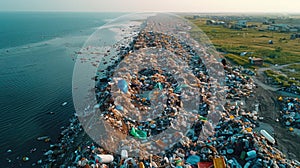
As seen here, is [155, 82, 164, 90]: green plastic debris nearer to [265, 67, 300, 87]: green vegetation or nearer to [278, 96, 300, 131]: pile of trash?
[278, 96, 300, 131]: pile of trash

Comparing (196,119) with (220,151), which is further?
(196,119)

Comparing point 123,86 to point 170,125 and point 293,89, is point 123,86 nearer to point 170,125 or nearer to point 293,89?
point 170,125

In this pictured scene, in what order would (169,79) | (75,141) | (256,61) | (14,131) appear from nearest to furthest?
(75,141) → (14,131) → (169,79) → (256,61)

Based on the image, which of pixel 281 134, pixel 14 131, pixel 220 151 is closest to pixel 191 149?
pixel 220 151

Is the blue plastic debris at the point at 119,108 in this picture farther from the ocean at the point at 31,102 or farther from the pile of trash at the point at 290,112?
the pile of trash at the point at 290,112

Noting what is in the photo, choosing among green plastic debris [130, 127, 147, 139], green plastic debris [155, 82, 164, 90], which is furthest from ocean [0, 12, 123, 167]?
green plastic debris [155, 82, 164, 90]

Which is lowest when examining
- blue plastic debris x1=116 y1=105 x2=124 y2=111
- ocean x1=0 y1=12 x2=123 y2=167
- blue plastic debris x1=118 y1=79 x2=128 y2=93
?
ocean x1=0 y1=12 x2=123 y2=167

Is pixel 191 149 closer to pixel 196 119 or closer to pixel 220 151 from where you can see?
pixel 220 151

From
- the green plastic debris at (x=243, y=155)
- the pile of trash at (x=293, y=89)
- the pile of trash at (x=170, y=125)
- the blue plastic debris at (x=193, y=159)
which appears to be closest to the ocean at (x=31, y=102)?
the pile of trash at (x=170, y=125)
